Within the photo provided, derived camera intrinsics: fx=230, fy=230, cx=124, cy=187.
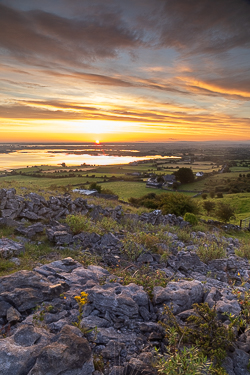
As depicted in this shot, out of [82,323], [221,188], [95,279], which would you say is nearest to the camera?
[82,323]

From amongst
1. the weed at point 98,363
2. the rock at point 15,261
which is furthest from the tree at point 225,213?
the weed at point 98,363

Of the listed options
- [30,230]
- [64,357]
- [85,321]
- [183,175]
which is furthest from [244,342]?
[183,175]

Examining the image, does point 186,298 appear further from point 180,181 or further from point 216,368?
point 180,181

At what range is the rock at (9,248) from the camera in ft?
23.5

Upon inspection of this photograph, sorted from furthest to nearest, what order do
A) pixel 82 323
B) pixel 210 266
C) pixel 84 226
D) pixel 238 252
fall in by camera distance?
1. pixel 238 252
2. pixel 84 226
3. pixel 210 266
4. pixel 82 323

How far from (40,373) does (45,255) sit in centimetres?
525

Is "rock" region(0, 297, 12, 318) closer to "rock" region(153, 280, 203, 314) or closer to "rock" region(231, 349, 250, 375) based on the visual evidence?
"rock" region(153, 280, 203, 314)

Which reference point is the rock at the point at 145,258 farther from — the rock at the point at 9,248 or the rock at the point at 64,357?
the rock at the point at 64,357

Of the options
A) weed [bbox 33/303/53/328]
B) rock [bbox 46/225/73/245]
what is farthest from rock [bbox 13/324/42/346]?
rock [bbox 46/225/73/245]

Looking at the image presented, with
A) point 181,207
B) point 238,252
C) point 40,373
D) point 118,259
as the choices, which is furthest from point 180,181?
point 40,373

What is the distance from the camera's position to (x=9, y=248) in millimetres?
7465

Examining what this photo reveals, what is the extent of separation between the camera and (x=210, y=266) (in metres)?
8.72

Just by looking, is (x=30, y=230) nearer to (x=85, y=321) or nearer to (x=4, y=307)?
(x=4, y=307)

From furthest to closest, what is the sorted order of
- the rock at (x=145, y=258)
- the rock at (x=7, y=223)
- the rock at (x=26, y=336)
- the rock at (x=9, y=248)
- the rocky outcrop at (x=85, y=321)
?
1. the rock at (x=7, y=223)
2. the rock at (x=145, y=258)
3. the rock at (x=9, y=248)
4. the rock at (x=26, y=336)
5. the rocky outcrop at (x=85, y=321)
